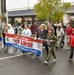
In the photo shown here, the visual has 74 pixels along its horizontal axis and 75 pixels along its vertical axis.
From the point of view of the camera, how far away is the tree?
28016 millimetres

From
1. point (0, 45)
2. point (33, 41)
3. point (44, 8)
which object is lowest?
point (0, 45)

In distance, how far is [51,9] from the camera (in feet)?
92.9

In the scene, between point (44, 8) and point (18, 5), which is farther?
point (18, 5)

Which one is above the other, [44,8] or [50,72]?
[44,8]

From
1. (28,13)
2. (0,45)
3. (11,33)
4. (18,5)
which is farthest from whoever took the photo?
(18,5)

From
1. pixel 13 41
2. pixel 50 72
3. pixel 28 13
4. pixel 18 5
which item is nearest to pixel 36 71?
pixel 50 72

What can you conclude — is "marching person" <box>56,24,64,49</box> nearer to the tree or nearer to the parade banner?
the parade banner

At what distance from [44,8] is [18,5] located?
18920 mm

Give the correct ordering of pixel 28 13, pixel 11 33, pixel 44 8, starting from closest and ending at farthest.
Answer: pixel 11 33
pixel 44 8
pixel 28 13

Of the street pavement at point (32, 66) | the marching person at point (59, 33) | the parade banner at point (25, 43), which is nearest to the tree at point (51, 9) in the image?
the marching person at point (59, 33)

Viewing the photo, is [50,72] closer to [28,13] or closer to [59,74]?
[59,74]

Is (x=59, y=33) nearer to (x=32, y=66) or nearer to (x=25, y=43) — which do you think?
(x=25, y=43)

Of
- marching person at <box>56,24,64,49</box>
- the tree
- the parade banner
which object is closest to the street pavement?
the parade banner

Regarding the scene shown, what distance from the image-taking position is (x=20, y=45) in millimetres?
12094
